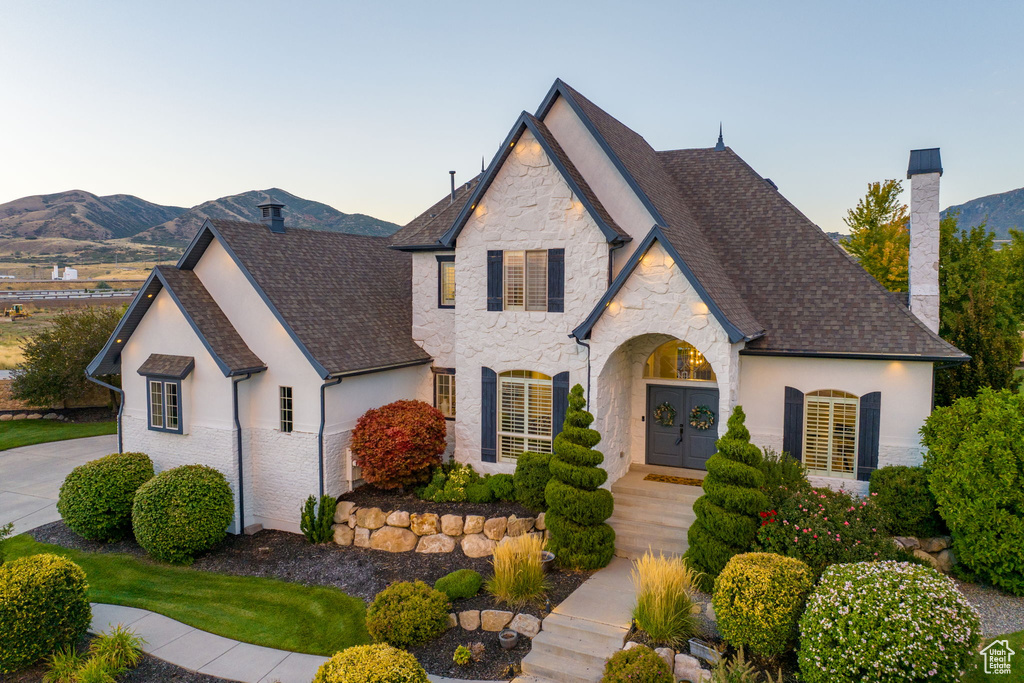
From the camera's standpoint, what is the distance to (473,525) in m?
13.1

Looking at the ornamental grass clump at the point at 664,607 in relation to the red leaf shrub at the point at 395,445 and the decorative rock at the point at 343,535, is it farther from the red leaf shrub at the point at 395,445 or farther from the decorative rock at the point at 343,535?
the decorative rock at the point at 343,535

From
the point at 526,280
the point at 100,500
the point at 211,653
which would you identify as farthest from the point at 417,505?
the point at 100,500

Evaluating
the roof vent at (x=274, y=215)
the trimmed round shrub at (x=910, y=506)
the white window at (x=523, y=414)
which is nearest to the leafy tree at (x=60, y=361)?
the roof vent at (x=274, y=215)

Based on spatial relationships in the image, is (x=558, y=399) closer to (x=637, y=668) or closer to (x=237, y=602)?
(x=637, y=668)

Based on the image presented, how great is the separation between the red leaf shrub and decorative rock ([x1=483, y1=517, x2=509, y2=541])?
256cm

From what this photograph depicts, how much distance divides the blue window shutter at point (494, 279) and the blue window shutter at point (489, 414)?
172 centimetres

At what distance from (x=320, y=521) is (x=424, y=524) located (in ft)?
8.63

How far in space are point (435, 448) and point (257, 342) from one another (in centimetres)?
532

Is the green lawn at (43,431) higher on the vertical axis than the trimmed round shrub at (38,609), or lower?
lower

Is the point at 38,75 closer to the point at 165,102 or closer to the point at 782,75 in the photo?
the point at 165,102

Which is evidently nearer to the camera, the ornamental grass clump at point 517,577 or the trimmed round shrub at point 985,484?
the trimmed round shrub at point 985,484

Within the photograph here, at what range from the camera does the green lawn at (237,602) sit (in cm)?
1041

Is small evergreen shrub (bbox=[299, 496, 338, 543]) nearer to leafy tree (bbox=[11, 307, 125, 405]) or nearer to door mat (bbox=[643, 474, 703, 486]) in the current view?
door mat (bbox=[643, 474, 703, 486])

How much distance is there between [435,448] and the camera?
1504cm
